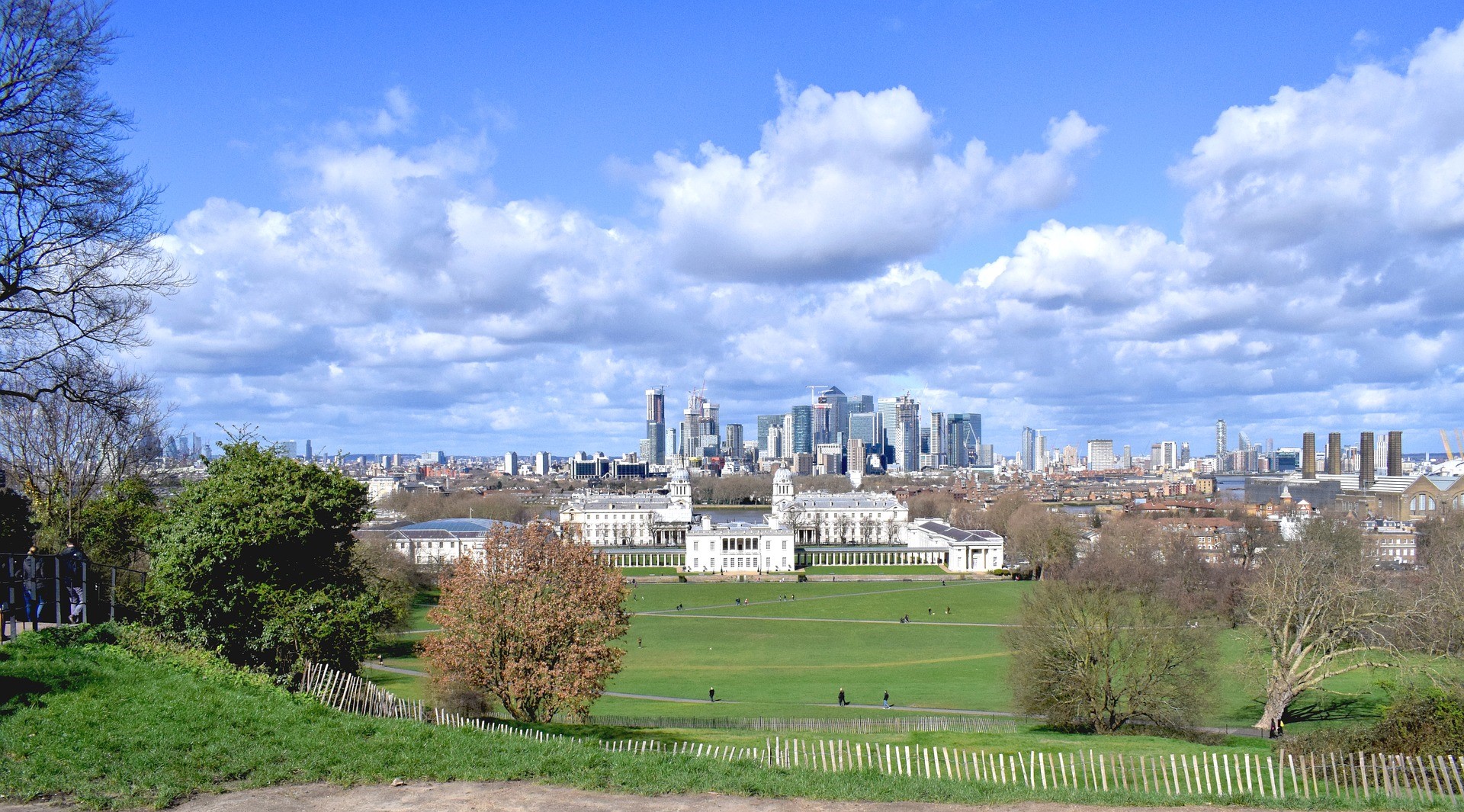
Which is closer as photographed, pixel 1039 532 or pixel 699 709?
pixel 699 709

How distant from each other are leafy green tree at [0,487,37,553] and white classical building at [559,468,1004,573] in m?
65.7

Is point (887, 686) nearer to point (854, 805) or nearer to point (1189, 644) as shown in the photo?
point (1189, 644)

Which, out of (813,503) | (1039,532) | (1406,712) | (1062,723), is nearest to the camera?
(1406,712)

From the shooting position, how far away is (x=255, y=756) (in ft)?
36.3

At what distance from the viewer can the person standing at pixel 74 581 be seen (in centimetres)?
1605

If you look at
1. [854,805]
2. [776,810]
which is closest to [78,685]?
[776,810]

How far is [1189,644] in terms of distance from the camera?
2788 centimetres

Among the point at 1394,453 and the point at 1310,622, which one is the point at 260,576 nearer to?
the point at 1310,622

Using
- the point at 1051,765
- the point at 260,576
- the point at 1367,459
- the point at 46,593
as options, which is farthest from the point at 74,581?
the point at 1367,459

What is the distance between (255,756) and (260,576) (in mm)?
7513

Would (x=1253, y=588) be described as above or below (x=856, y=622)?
above

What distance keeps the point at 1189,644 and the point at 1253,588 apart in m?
6.20

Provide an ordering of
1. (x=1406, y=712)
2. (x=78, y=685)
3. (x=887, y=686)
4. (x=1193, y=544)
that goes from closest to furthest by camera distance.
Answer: (x=78, y=685) → (x=1406, y=712) → (x=887, y=686) → (x=1193, y=544)

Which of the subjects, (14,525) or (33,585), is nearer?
(33,585)
